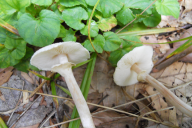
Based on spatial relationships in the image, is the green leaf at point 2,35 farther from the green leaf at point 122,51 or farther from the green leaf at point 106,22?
the green leaf at point 122,51

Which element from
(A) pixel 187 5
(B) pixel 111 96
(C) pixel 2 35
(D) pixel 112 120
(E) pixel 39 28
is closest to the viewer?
(E) pixel 39 28

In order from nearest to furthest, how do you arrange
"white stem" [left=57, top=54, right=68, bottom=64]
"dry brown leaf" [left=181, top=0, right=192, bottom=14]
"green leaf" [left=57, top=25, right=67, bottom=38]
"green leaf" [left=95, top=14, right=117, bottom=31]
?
1. "white stem" [left=57, top=54, right=68, bottom=64]
2. "green leaf" [left=57, top=25, right=67, bottom=38]
3. "green leaf" [left=95, top=14, right=117, bottom=31]
4. "dry brown leaf" [left=181, top=0, right=192, bottom=14]

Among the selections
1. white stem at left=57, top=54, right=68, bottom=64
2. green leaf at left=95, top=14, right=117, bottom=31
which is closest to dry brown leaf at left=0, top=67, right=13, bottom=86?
white stem at left=57, top=54, right=68, bottom=64

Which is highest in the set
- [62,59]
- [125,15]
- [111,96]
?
[125,15]

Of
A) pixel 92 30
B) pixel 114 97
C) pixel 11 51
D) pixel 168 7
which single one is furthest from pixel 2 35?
pixel 168 7

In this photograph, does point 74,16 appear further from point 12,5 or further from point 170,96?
point 170,96

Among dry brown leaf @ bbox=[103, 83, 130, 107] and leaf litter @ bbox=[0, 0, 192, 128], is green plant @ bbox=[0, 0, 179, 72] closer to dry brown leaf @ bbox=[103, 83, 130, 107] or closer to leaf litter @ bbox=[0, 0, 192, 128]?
leaf litter @ bbox=[0, 0, 192, 128]
